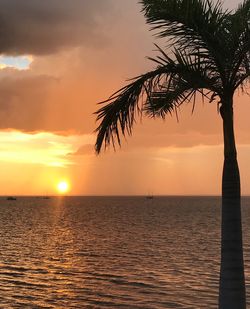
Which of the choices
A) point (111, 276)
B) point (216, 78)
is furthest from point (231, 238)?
point (111, 276)

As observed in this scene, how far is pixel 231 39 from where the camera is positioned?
30.4 ft

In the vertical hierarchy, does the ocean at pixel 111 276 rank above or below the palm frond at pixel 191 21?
below

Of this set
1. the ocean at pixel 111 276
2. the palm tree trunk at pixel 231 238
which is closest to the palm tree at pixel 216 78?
the palm tree trunk at pixel 231 238

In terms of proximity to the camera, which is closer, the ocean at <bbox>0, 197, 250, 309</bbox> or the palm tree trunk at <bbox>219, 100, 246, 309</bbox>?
the palm tree trunk at <bbox>219, 100, 246, 309</bbox>

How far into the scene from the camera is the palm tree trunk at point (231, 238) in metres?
8.62

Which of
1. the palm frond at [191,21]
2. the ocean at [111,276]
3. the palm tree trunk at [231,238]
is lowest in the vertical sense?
the ocean at [111,276]

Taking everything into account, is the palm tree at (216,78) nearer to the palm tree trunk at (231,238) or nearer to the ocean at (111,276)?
the palm tree trunk at (231,238)

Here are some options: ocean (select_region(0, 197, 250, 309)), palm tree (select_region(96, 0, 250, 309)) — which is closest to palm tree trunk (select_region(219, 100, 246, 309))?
palm tree (select_region(96, 0, 250, 309))

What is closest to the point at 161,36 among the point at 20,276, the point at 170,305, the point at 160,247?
the point at 170,305

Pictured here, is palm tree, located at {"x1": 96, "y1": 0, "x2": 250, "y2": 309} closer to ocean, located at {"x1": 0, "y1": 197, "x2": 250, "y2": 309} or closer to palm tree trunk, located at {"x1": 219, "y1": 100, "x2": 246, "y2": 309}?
palm tree trunk, located at {"x1": 219, "y1": 100, "x2": 246, "y2": 309}

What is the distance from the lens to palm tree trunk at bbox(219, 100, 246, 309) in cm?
862

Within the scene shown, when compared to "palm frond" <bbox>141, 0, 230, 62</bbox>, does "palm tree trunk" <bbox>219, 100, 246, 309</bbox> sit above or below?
below

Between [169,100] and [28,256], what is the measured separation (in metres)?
32.8

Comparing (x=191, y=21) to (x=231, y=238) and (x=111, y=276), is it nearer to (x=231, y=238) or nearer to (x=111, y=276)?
(x=231, y=238)
